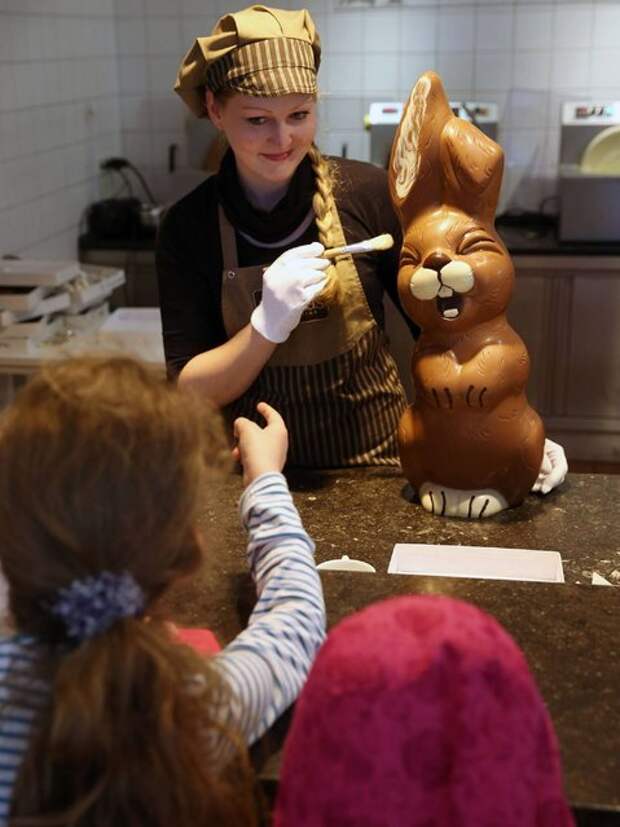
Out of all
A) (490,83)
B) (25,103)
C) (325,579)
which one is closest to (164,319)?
(325,579)

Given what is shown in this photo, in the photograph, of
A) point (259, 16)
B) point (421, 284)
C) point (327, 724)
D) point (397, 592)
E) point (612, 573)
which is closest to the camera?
point (327, 724)

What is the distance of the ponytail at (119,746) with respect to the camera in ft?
2.23

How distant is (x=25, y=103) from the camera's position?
3008 millimetres

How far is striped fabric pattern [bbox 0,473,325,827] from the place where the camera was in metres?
0.72

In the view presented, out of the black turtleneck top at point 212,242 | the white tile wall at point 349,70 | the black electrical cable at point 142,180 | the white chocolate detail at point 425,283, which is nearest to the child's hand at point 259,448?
the white chocolate detail at point 425,283

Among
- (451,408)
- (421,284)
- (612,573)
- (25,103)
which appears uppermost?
(25,103)

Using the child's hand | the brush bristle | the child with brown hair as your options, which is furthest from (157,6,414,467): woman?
the child with brown hair

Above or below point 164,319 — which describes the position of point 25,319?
below

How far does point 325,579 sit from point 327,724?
0.46 m

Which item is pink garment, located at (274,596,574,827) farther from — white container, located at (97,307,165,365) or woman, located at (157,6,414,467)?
white container, located at (97,307,165,365)

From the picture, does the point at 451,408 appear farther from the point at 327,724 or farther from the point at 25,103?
the point at 25,103

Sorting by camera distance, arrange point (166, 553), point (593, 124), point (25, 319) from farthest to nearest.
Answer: point (593, 124), point (25, 319), point (166, 553)

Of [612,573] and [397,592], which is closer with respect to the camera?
[397,592]

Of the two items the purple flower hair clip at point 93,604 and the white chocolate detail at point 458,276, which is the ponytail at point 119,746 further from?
the white chocolate detail at point 458,276
